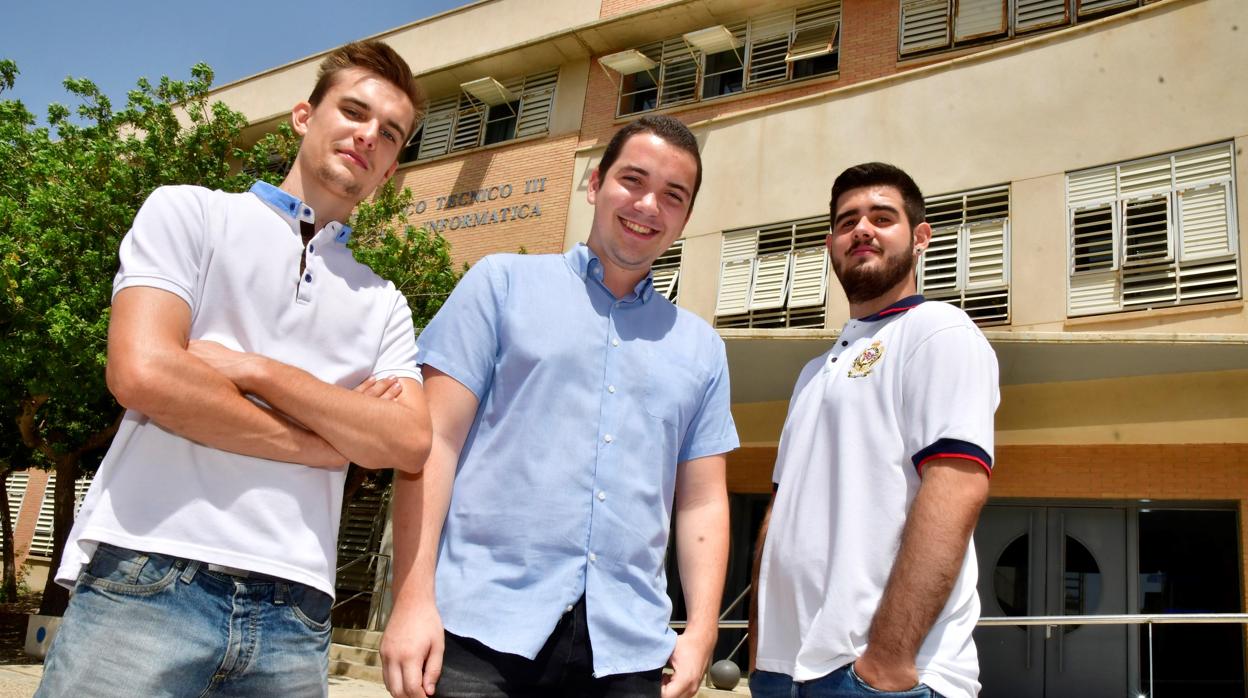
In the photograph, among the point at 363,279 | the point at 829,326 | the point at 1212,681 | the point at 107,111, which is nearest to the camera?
the point at 363,279

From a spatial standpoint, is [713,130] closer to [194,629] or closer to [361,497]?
[361,497]

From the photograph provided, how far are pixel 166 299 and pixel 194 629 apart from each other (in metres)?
0.69

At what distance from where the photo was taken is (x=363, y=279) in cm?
241

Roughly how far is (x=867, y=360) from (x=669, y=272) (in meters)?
11.7

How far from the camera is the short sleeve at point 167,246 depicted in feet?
6.56

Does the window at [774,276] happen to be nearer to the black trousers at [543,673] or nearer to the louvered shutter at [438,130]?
the louvered shutter at [438,130]

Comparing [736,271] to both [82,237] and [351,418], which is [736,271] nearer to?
[82,237]

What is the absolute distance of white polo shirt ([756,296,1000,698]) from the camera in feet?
7.97

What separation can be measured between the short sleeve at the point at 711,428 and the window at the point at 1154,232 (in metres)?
9.22

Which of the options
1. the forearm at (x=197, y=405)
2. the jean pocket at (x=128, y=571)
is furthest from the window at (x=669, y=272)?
the jean pocket at (x=128, y=571)

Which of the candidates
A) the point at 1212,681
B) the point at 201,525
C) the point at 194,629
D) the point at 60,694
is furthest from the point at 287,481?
the point at 1212,681

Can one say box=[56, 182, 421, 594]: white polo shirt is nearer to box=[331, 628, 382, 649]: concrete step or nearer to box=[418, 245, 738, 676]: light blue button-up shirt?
box=[418, 245, 738, 676]: light blue button-up shirt

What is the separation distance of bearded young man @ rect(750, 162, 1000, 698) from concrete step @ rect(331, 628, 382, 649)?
11.5 meters

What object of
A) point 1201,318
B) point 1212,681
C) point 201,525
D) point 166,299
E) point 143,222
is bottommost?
point 1212,681
